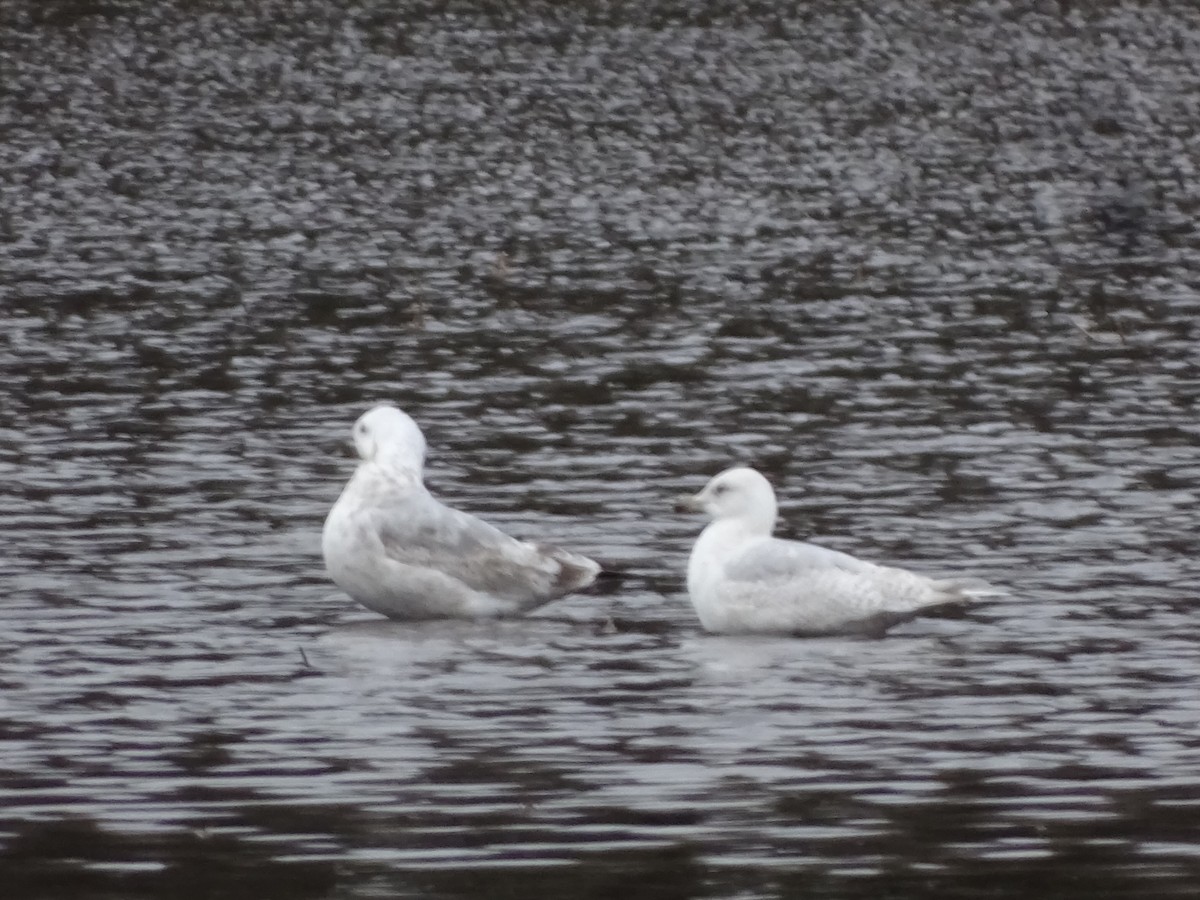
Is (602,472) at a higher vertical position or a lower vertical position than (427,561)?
lower

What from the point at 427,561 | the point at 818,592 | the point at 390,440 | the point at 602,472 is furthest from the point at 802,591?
the point at 602,472

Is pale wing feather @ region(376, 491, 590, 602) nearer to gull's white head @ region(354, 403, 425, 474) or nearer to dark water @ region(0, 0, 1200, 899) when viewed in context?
dark water @ region(0, 0, 1200, 899)

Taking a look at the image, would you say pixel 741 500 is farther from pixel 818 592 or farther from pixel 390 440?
pixel 390 440

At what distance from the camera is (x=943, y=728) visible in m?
12.5

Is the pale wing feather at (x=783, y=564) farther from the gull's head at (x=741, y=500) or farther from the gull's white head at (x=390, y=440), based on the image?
the gull's white head at (x=390, y=440)

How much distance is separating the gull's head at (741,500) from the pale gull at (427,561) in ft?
2.27

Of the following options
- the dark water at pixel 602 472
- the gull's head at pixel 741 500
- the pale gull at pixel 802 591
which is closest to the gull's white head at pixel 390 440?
→ the dark water at pixel 602 472

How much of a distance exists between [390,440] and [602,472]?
372cm

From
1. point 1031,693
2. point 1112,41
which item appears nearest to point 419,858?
point 1031,693

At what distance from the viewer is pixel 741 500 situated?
1516 cm

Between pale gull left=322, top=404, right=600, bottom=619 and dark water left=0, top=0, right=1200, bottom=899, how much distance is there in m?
0.20

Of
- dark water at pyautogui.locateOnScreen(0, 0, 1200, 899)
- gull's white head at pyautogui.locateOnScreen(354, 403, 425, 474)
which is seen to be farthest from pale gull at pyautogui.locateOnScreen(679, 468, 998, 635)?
gull's white head at pyautogui.locateOnScreen(354, 403, 425, 474)

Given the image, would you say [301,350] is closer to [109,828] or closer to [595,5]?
[109,828]

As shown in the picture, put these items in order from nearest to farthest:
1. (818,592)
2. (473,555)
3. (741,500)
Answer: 1. (818,592)
2. (741,500)
3. (473,555)
